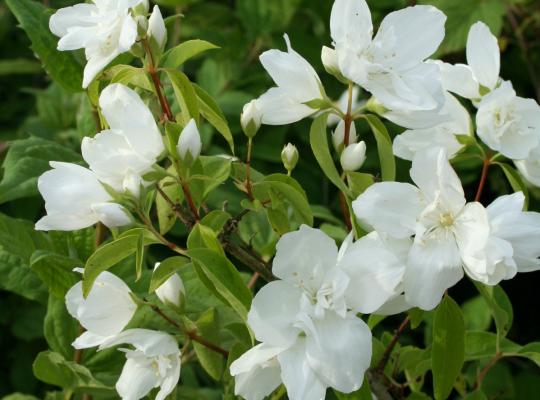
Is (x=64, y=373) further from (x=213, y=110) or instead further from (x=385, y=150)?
(x=385, y=150)

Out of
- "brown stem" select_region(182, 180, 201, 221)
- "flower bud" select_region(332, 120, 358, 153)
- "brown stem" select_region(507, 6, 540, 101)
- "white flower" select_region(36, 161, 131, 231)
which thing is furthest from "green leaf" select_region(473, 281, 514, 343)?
"brown stem" select_region(507, 6, 540, 101)

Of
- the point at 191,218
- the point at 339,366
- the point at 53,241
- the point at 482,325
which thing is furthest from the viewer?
the point at 482,325

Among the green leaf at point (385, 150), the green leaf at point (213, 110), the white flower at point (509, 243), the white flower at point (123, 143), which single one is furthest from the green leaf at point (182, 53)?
the white flower at point (509, 243)

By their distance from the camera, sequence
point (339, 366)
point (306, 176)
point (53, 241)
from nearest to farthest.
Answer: point (339, 366) < point (53, 241) < point (306, 176)

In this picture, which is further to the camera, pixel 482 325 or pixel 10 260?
pixel 482 325

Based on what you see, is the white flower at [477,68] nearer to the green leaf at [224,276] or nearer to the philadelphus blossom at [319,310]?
the philadelphus blossom at [319,310]

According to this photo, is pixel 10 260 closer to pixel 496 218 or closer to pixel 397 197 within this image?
pixel 397 197

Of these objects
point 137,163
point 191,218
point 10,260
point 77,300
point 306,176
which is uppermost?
point 137,163

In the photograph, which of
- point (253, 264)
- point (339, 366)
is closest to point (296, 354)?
point (339, 366)
